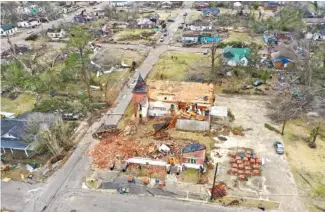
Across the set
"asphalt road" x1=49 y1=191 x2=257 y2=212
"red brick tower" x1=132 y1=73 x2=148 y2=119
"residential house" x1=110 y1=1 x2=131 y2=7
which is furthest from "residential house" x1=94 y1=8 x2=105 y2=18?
"asphalt road" x1=49 y1=191 x2=257 y2=212

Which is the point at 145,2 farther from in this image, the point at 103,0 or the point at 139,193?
the point at 139,193

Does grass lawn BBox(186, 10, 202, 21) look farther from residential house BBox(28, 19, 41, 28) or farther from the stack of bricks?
the stack of bricks

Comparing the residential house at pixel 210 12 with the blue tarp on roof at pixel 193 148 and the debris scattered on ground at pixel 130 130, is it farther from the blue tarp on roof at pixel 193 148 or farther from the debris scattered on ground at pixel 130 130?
the blue tarp on roof at pixel 193 148

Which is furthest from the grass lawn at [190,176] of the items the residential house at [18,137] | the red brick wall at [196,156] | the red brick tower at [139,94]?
the residential house at [18,137]

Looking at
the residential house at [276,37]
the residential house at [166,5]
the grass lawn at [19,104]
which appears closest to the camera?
the grass lawn at [19,104]

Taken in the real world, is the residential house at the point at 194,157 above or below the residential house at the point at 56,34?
below

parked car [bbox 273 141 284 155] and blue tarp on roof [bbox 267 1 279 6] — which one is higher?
blue tarp on roof [bbox 267 1 279 6]

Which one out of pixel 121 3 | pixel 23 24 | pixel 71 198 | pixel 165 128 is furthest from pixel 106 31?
pixel 71 198
